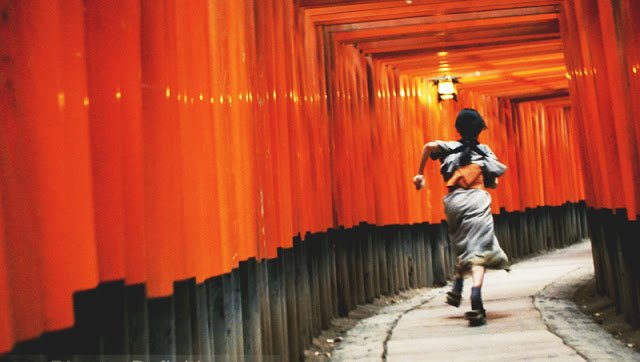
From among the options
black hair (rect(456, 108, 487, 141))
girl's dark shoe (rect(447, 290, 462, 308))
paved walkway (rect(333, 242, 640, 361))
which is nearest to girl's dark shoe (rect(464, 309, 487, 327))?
paved walkway (rect(333, 242, 640, 361))

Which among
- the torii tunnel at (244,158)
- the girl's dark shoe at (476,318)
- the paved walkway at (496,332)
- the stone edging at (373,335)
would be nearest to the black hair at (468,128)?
the torii tunnel at (244,158)

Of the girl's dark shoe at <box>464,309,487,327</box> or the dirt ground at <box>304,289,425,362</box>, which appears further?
the girl's dark shoe at <box>464,309,487,327</box>

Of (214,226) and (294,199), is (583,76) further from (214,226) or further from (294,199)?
(214,226)

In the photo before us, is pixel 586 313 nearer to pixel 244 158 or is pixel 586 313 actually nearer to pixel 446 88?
pixel 244 158

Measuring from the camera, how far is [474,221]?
6.58 metres

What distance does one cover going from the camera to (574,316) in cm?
668

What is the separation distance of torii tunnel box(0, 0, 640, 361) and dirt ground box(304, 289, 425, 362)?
0.14m

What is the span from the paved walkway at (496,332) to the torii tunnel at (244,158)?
47cm

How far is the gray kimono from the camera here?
21.4ft

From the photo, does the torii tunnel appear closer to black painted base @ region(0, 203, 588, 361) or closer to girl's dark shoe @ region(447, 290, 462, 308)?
black painted base @ region(0, 203, 588, 361)

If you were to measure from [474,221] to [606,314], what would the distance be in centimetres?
152

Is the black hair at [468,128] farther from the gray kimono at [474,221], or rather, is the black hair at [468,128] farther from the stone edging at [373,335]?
the stone edging at [373,335]

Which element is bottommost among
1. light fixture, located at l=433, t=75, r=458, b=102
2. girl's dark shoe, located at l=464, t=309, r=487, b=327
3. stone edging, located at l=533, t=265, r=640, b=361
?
stone edging, located at l=533, t=265, r=640, b=361

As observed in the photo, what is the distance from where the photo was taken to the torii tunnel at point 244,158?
2.21 metres
